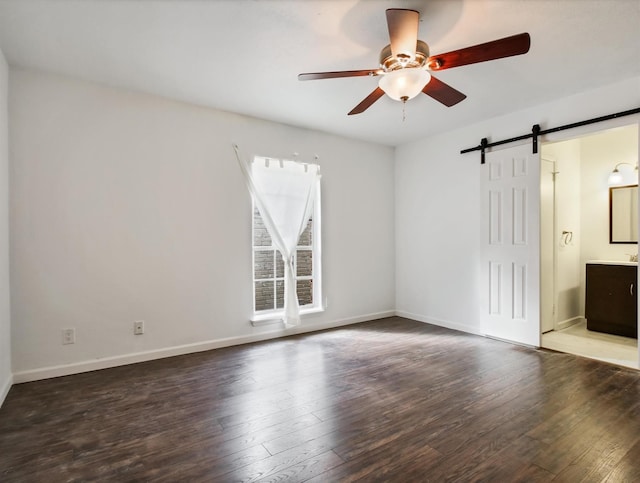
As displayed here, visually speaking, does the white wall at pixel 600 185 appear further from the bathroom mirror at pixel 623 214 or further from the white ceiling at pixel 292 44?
the white ceiling at pixel 292 44

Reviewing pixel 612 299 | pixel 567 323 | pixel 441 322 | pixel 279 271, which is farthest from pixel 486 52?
pixel 567 323

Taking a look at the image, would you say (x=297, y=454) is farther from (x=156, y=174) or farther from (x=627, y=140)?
(x=627, y=140)

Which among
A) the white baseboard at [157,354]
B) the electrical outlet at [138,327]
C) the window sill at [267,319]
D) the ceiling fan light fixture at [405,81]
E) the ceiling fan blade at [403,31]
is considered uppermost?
the ceiling fan blade at [403,31]

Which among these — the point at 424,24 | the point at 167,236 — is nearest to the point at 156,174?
the point at 167,236

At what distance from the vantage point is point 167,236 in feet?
11.5

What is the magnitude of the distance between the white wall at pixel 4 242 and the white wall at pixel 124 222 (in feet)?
0.31

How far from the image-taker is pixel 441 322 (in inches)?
185

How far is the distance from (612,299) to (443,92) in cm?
375

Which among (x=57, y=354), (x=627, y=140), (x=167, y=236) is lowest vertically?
(x=57, y=354)

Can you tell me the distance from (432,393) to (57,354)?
126 inches

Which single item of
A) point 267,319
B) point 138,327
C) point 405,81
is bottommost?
point 267,319

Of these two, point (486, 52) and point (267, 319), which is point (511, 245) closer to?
point (486, 52)

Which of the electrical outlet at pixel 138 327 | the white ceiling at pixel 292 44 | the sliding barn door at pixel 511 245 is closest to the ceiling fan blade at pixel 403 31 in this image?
the white ceiling at pixel 292 44

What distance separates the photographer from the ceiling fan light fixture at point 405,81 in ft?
6.99
